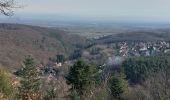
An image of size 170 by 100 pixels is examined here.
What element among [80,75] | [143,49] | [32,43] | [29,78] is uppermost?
[29,78]

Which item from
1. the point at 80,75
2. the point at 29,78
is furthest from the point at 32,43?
the point at 29,78

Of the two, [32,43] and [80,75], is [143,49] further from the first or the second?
[80,75]

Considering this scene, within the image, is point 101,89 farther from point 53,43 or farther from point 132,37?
point 132,37

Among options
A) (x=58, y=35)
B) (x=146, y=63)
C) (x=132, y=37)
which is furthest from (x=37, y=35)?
(x=146, y=63)

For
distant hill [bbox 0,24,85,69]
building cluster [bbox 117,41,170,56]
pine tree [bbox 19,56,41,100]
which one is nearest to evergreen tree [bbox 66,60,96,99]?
pine tree [bbox 19,56,41,100]

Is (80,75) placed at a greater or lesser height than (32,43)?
greater

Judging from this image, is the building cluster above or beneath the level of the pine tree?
beneath

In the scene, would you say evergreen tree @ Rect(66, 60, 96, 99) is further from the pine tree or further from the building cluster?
the building cluster
